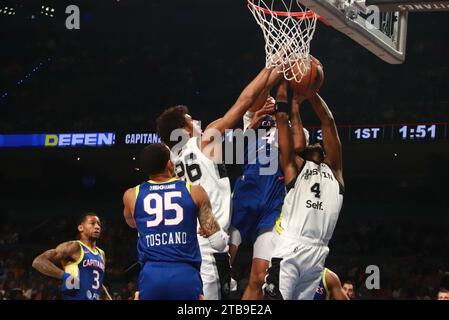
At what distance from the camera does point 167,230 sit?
4523 mm

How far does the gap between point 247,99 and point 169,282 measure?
145 cm

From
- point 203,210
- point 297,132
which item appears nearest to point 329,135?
point 297,132

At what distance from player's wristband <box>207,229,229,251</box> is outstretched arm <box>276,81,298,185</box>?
112 centimetres

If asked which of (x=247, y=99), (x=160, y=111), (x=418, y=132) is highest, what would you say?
(x=160, y=111)

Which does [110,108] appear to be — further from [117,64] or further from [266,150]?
[266,150]

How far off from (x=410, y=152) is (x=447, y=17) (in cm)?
331

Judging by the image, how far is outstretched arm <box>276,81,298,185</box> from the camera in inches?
223

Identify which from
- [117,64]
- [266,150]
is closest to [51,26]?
[117,64]

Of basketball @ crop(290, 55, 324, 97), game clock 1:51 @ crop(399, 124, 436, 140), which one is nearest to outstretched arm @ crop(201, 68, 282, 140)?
basketball @ crop(290, 55, 324, 97)

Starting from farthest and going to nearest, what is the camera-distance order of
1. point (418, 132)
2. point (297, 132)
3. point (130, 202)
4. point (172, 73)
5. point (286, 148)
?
point (172, 73) → point (418, 132) → point (297, 132) → point (286, 148) → point (130, 202)

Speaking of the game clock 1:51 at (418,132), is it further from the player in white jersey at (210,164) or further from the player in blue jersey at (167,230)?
the player in blue jersey at (167,230)

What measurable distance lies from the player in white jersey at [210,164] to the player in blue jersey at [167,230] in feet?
1.90

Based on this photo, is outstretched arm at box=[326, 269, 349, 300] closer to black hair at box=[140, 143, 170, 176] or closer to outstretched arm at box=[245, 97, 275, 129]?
outstretched arm at box=[245, 97, 275, 129]

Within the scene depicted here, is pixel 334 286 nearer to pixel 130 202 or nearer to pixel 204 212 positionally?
pixel 204 212
